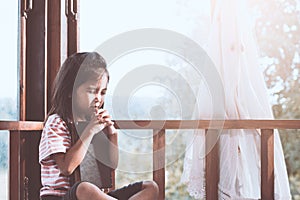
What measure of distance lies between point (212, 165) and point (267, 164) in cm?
25

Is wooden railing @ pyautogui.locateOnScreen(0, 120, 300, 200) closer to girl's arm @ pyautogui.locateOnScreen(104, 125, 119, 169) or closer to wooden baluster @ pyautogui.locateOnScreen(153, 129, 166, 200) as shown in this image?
wooden baluster @ pyautogui.locateOnScreen(153, 129, 166, 200)

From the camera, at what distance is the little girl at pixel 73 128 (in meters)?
2.24

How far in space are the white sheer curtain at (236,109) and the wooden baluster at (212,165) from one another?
3 cm

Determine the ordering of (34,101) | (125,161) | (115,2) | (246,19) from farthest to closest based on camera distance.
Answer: (115,2) → (125,161) → (246,19) → (34,101)

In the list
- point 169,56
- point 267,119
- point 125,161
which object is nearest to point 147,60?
point 169,56

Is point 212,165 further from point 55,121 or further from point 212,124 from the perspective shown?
point 55,121

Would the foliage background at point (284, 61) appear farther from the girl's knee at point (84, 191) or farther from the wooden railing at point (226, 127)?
the girl's knee at point (84, 191)

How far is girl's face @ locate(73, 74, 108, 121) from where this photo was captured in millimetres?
2385

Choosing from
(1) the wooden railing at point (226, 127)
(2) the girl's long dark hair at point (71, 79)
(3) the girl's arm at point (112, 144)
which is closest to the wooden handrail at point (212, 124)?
(1) the wooden railing at point (226, 127)

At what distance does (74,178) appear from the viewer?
7.64ft

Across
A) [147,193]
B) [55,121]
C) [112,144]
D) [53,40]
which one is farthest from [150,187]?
[53,40]

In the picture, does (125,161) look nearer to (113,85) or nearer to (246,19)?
(113,85)

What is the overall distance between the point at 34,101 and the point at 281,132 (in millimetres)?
1804

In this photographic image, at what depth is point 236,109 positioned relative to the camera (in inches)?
108
